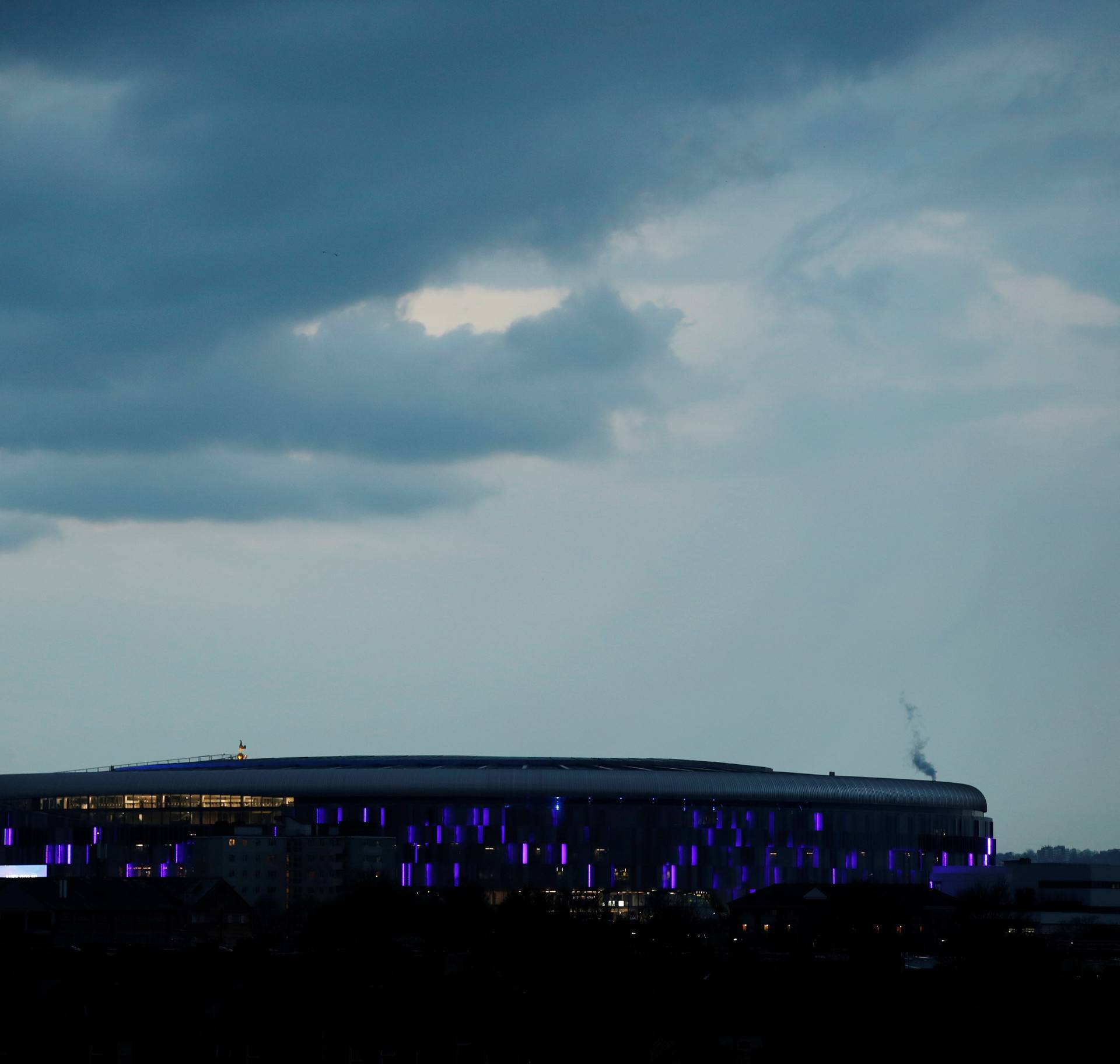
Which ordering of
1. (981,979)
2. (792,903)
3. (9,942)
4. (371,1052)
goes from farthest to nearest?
(792,903)
(9,942)
(981,979)
(371,1052)

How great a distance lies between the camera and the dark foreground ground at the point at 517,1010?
82375 mm

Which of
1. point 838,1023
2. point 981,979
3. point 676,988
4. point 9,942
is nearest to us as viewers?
point 838,1023

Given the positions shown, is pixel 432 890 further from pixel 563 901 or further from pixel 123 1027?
pixel 123 1027

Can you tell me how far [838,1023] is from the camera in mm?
87938

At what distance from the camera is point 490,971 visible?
Answer: 99.3m

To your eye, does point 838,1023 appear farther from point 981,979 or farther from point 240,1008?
point 240,1008

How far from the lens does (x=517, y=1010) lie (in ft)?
283

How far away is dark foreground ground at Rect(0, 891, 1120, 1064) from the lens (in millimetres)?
82375

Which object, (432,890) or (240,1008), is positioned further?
(432,890)

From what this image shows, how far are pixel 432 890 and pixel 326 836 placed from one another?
11358 mm

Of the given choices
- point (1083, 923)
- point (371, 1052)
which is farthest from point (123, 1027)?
point (1083, 923)

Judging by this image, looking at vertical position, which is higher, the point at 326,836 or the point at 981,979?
the point at 326,836

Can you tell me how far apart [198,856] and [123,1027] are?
10983 centimetres

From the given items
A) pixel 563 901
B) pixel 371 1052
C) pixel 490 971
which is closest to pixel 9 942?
pixel 490 971
